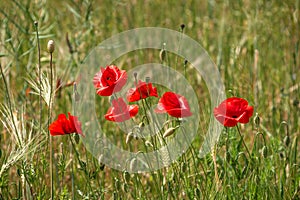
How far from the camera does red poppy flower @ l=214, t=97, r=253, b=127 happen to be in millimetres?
1685

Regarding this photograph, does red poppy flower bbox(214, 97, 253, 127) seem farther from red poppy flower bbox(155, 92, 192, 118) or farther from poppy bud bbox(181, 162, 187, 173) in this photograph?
poppy bud bbox(181, 162, 187, 173)

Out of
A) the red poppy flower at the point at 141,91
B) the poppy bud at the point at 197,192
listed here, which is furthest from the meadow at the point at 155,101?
the red poppy flower at the point at 141,91

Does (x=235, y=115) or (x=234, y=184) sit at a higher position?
(x=235, y=115)

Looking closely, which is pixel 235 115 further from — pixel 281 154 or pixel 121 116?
pixel 281 154

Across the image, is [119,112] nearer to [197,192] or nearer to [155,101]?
[197,192]

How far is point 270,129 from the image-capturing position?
8.49ft

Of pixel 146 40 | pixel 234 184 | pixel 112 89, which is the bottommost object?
pixel 234 184

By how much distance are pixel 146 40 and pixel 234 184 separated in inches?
66.3

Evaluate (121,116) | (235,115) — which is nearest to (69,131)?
(121,116)

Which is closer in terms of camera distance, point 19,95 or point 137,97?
point 137,97

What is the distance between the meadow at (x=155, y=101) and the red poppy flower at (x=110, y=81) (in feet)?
0.44

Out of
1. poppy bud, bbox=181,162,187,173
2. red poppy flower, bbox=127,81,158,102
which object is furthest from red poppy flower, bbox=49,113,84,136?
poppy bud, bbox=181,162,187,173

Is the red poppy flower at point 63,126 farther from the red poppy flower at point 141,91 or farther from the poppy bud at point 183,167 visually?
the poppy bud at point 183,167

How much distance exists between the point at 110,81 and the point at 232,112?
0.35m
